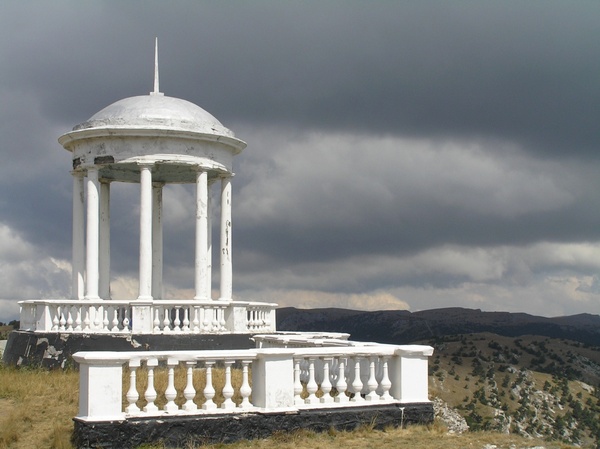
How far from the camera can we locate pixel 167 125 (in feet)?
89.6

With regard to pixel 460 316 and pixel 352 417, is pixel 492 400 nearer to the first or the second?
pixel 352 417

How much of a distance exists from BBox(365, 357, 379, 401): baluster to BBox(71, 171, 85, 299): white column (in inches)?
545

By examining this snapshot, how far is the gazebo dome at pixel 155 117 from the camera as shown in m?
27.4

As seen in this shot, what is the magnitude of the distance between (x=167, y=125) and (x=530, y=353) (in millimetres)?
81856

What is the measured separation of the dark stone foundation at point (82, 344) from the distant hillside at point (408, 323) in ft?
364

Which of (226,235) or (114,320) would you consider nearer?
(114,320)

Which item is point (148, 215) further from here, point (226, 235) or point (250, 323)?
point (250, 323)

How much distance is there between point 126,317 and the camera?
1033 inches

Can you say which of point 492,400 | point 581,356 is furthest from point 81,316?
point 581,356

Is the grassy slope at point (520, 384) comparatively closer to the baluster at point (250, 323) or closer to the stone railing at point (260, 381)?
the baluster at point (250, 323)

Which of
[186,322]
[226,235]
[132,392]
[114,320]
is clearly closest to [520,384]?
[226,235]

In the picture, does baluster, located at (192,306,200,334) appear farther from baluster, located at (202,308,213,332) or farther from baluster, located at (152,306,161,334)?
baluster, located at (152,306,161,334)

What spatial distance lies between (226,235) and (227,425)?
558 inches

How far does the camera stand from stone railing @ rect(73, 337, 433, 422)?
606 inches
